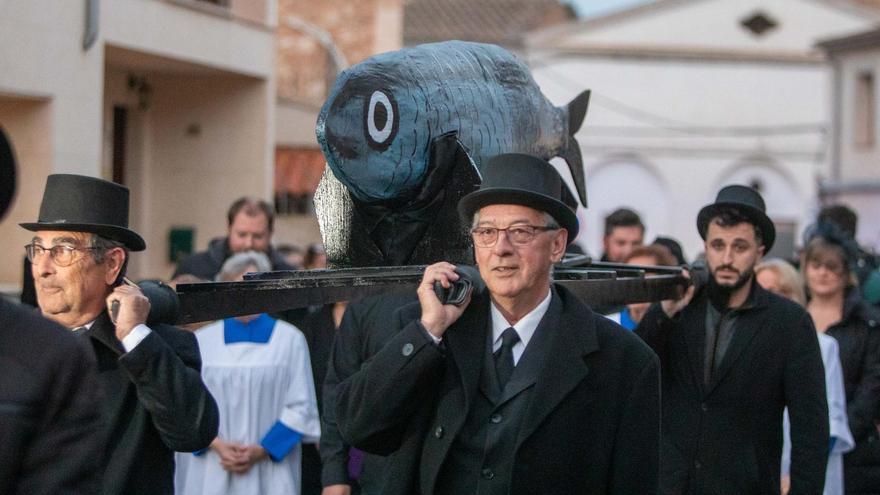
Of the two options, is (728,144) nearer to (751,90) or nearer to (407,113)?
(751,90)

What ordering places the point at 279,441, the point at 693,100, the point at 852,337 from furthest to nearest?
the point at 693,100, the point at 852,337, the point at 279,441

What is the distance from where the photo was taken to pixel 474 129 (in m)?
4.96

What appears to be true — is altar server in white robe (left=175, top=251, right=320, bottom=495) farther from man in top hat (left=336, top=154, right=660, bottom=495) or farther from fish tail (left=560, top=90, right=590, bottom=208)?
man in top hat (left=336, top=154, right=660, bottom=495)

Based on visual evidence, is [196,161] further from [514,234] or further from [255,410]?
[514,234]

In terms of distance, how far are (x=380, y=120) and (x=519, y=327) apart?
972 millimetres

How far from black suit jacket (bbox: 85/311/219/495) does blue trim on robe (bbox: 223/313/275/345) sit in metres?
2.41

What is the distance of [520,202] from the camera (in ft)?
13.9

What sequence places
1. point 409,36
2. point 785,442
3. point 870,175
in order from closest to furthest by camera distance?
point 785,442
point 870,175
point 409,36

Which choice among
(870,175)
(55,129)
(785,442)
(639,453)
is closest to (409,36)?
(870,175)

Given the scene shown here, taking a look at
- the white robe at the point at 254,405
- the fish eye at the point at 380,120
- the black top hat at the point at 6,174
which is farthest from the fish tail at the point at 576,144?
the black top hat at the point at 6,174

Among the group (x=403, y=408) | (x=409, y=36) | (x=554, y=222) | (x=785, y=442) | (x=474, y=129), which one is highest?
(x=409, y=36)

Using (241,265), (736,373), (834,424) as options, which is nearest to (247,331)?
(241,265)

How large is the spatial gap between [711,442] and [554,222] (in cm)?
219

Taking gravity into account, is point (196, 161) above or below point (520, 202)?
above
